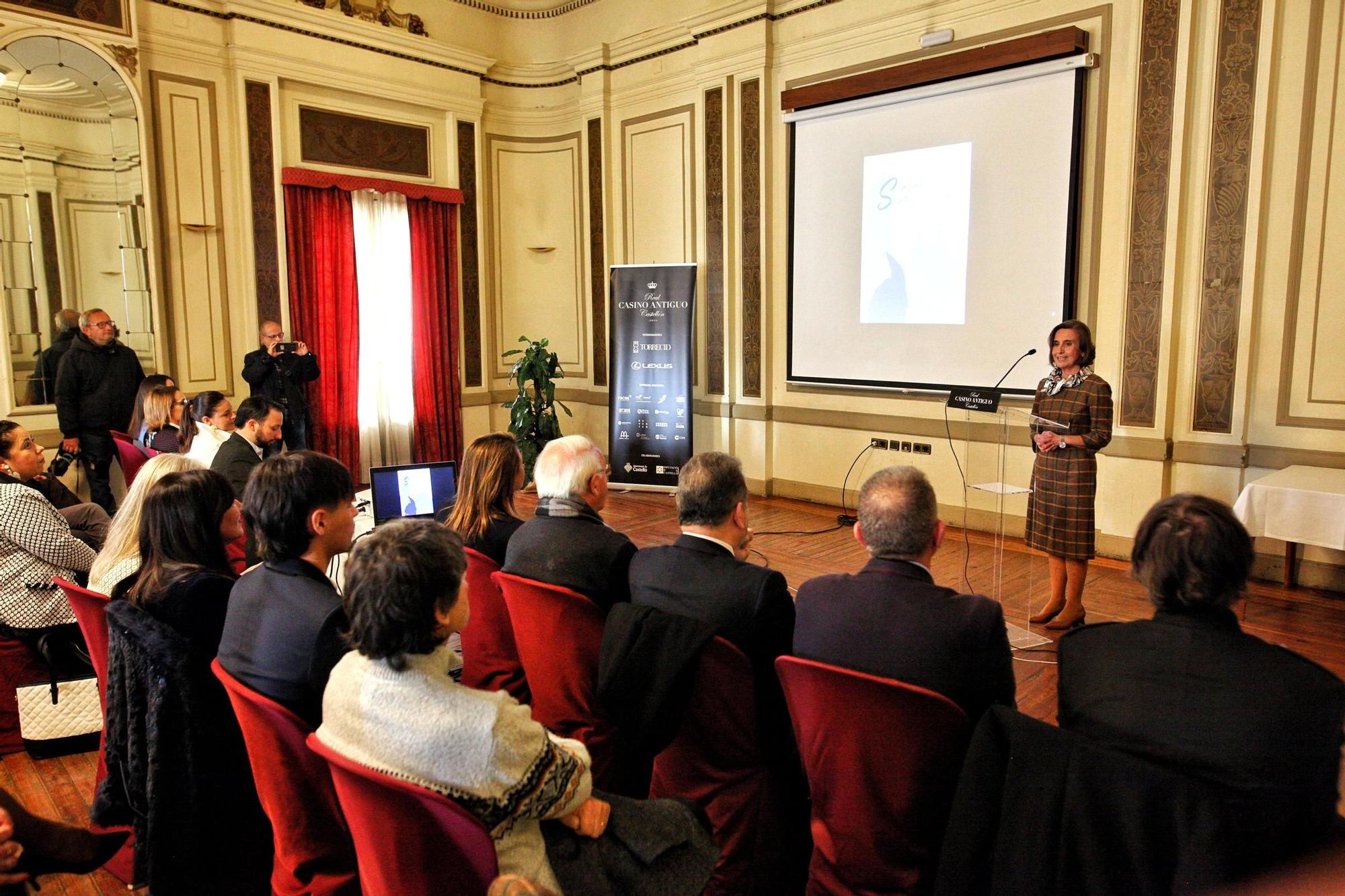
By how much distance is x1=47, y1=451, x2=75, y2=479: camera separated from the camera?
5047 millimetres

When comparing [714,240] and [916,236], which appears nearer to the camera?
[916,236]

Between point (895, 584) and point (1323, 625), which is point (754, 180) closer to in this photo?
point (1323, 625)

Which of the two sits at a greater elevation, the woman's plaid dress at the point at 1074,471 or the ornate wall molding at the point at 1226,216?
the ornate wall molding at the point at 1226,216

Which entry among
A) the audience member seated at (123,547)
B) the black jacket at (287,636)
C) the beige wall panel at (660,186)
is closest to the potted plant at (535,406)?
the beige wall panel at (660,186)

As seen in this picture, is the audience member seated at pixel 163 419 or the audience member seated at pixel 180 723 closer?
the audience member seated at pixel 180 723

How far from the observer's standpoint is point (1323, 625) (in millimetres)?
3834

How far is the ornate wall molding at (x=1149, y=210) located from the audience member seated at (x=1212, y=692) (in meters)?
3.66

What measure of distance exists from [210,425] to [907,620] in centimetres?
333

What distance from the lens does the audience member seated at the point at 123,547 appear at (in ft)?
7.00

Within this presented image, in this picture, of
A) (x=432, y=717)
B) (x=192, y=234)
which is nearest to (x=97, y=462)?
(x=192, y=234)

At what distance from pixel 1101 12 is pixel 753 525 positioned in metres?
3.59

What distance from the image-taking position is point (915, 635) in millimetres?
1555

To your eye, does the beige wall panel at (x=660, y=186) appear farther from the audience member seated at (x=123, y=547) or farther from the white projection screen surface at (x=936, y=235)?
the audience member seated at (x=123, y=547)

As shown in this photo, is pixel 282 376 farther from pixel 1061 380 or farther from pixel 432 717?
pixel 432 717
